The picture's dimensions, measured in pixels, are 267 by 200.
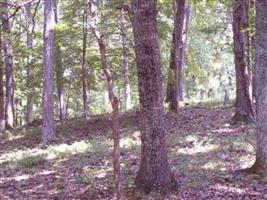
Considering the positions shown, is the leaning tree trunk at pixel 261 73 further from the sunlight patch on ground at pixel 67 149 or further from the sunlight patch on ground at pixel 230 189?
the sunlight patch on ground at pixel 67 149

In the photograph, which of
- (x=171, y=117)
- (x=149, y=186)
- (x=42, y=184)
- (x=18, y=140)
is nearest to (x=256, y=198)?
(x=149, y=186)

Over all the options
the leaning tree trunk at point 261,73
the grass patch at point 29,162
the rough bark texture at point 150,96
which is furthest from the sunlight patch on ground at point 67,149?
the leaning tree trunk at point 261,73

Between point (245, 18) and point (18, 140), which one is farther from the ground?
point (245, 18)

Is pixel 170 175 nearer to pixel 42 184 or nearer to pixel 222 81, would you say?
pixel 42 184

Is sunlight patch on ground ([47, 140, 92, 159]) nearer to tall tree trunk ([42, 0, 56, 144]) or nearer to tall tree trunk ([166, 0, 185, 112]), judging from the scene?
tall tree trunk ([42, 0, 56, 144])

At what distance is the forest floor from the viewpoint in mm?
9195

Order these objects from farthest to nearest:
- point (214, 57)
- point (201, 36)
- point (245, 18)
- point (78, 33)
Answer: point (214, 57) < point (201, 36) < point (78, 33) < point (245, 18)

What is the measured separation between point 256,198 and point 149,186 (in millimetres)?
1982

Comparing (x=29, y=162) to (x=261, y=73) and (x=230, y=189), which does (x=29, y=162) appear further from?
(x=261, y=73)

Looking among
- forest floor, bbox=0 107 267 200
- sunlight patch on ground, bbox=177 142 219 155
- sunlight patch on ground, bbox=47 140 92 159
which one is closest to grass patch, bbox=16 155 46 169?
forest floor, bbox=0 107 267 200

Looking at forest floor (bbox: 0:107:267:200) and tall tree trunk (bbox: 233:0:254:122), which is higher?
tall tree trunk (bbox: 233:0:254:122)

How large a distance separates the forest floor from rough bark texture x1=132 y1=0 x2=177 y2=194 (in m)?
0.44

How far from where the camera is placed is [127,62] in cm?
2392

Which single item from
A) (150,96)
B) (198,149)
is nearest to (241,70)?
(198,149)
